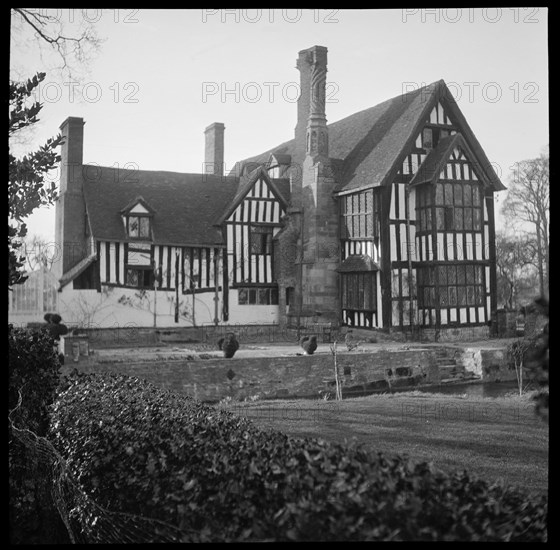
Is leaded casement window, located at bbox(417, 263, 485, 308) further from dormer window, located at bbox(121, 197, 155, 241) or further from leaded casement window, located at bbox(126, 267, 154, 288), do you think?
dormer window, located at bbox(121, 197, 155, 241)

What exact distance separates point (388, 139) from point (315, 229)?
3899mm

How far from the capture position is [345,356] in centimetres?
1602

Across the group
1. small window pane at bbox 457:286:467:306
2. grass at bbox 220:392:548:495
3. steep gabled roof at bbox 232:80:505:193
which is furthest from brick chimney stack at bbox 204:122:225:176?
grass at bbox 220:392:548:495

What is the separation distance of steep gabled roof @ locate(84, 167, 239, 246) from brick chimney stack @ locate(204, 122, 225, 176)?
92.4 inches

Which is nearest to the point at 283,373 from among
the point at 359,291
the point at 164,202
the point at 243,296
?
the point at 359,291

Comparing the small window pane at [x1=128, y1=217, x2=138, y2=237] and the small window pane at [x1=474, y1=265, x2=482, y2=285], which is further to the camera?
the small window pane at [x1=128, y1=217, x2=138, y2=237]

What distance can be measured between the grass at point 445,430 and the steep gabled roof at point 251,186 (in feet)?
43.2

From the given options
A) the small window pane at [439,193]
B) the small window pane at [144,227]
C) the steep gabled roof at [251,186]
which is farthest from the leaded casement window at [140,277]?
the small window pane at [439,193]

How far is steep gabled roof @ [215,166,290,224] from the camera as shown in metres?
22.2

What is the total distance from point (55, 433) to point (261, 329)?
16.4 m

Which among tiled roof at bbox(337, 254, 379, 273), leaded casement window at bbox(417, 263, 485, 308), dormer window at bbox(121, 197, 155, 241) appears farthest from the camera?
dormer window at bbox(121, 197, 155, 241)

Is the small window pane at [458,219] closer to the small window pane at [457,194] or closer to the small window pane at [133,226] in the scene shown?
the small window pane at [457,194]

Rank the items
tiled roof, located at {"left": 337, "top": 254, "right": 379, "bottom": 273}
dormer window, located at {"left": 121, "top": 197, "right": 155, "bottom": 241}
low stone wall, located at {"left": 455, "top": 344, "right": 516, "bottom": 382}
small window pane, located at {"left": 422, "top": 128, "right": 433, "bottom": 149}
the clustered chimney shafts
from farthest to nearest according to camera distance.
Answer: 1. the clustered chimney shafts
2. dormer window, located at {"left": 121, "top": 197, "right": 155, "bottom": 241}
3. tiled roof, located at {"left": 337, "top": 254, "right": 379, "bottom": 273}
4. small window pane, located at {"left": 422, "top": 128, "right": 433, "bottom": 149}
5. low stone wall, located at {"left": 455, "top": 344, "right": 516, "bottom": 382}
